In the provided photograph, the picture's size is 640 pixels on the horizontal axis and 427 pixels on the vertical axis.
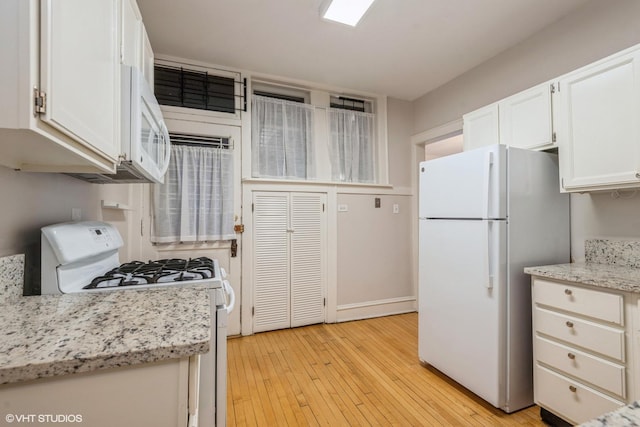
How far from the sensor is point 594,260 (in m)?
1.97

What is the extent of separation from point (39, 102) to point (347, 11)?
2.00m

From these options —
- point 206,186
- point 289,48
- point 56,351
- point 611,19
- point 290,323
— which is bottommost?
point 290,323

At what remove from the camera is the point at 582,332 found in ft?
5.02

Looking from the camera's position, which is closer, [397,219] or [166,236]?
[166,236]

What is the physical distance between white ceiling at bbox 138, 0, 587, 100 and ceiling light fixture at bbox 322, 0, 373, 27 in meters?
0.07

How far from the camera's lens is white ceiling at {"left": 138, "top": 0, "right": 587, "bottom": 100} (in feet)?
6.86

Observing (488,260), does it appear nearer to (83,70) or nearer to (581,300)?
(581,300)

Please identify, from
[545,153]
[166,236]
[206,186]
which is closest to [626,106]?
[545,153]

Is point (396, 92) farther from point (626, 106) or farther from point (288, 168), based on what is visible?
point (626, 106)

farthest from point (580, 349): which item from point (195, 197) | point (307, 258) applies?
point (195, 197)

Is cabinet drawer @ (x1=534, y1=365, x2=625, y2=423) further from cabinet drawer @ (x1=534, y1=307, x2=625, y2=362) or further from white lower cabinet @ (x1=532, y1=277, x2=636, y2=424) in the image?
cabinet drawer @ (x1=534, y1=307, x2=625, y2=362)

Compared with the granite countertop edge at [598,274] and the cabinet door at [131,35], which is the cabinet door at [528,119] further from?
the cabinet door at [131,35]

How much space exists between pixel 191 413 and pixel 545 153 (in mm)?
2413

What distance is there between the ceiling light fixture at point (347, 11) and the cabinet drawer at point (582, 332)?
2233 mm
